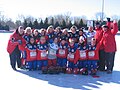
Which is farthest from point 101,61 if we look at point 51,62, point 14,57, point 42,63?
point 14,57

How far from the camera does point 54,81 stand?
5.71 m

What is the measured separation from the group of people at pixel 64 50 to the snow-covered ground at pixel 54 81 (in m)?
0.28

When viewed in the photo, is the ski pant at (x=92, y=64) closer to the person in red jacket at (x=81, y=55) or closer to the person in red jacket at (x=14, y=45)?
the person in red jacket at (x=81, y=55)

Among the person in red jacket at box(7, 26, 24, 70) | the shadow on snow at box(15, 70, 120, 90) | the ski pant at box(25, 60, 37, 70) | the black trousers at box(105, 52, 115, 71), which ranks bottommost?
the shadow on snow at box(15, 70, 120, 90)

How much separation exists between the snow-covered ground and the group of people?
284 millimetres

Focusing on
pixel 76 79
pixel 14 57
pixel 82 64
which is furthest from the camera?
pixel 14 57

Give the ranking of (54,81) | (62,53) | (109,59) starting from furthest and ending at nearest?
1. (62,53)
2. (109,59)
3. (54,81)

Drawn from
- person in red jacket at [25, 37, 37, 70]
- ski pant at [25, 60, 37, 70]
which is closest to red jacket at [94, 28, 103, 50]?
person in red jacket at [25, 37, 37, 70]

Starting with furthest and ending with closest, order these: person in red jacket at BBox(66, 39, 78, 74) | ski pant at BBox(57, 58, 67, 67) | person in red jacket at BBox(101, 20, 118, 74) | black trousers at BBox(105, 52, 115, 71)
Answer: ski pant at BBox(57, 58, 67, 67) → person in red jacket at BBox(66, 39, 78, 74) → black trousers at BBox(105, 52, 115, 71) → person in red jacket at BBox(101, 20, 118, 74)

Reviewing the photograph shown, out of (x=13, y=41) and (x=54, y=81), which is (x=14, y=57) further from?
(x=54, y=81)

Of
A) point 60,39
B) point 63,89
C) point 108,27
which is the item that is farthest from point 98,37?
point 63,89

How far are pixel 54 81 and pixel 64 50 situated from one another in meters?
1.27

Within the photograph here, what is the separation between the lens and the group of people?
21.5 ft

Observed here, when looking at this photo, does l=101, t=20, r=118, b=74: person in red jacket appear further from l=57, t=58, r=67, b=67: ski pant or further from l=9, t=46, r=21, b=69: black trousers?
l=9, t=46, r=21, b=69: black trousers
